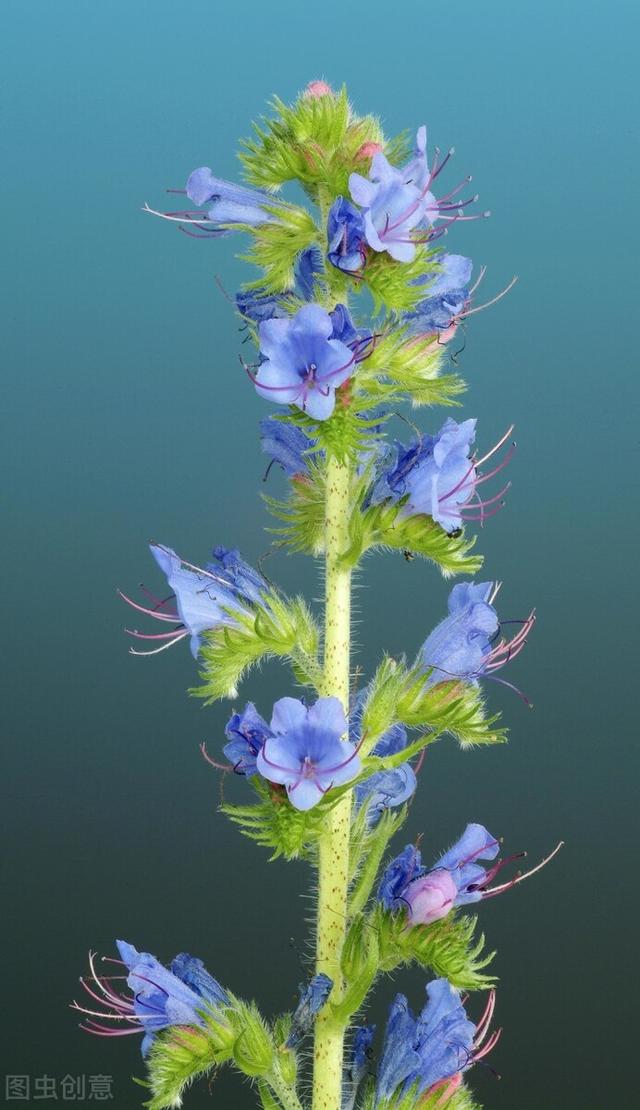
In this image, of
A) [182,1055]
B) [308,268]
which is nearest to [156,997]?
[182,1055]

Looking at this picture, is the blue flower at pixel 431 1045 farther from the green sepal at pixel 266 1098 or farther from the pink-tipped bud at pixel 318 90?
the pink-tipped bud at pixel 318 90

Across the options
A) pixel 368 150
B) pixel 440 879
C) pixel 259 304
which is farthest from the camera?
pixel 259 304

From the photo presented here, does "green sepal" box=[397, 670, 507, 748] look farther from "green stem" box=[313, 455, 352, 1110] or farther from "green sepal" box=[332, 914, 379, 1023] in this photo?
"green sepal" box=[332, 914, 379, 1023]

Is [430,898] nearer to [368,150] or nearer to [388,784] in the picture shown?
[388,784]

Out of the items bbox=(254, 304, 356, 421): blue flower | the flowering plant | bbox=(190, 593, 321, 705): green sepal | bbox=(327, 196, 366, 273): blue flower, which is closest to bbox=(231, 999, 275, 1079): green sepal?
the flowering plant

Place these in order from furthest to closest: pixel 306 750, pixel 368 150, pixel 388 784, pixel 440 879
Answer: pixel 388 784
pixel 440 879
pixel 368 150
pixel 306 750
